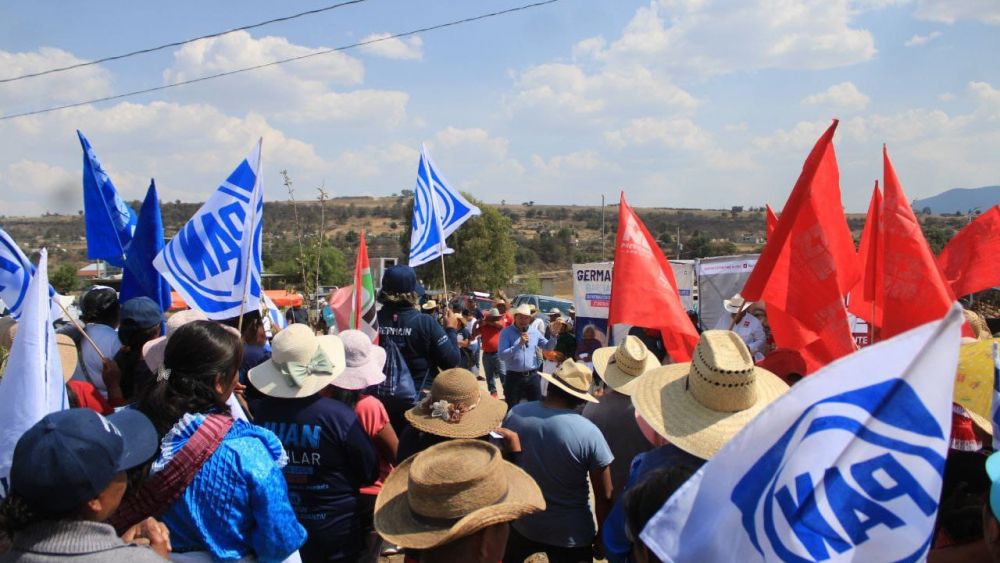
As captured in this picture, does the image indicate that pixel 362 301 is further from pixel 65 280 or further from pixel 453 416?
pixel 65 280

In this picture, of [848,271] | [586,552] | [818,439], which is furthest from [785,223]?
[818,439]

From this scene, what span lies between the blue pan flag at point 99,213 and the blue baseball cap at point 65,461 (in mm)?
4942

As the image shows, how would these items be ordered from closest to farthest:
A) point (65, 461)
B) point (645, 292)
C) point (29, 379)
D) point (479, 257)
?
point (65, 461)
point (29, 379)
point (645, 292)
point (479, 257)

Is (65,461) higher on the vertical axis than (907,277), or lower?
lower

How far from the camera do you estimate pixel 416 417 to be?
3184 mm

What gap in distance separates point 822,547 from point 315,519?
234 cm

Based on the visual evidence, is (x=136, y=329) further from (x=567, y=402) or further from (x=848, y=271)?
(x=848, y=271)

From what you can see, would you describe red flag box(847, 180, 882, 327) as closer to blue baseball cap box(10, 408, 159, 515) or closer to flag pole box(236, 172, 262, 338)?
blue baseball cap box(10, 408, 159, 515)

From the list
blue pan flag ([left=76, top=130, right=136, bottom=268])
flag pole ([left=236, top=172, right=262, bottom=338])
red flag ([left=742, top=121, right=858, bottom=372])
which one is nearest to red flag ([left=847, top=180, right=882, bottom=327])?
red flag ([left=742, top=121, right=858, bottom=372])

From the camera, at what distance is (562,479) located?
3312 millimetres

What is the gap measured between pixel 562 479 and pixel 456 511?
1.26 m

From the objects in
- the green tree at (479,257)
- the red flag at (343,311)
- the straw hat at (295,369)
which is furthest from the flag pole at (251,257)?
the green tree at (479,257)

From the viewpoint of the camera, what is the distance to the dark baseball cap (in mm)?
4078

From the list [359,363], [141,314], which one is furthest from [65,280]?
[359,363]
